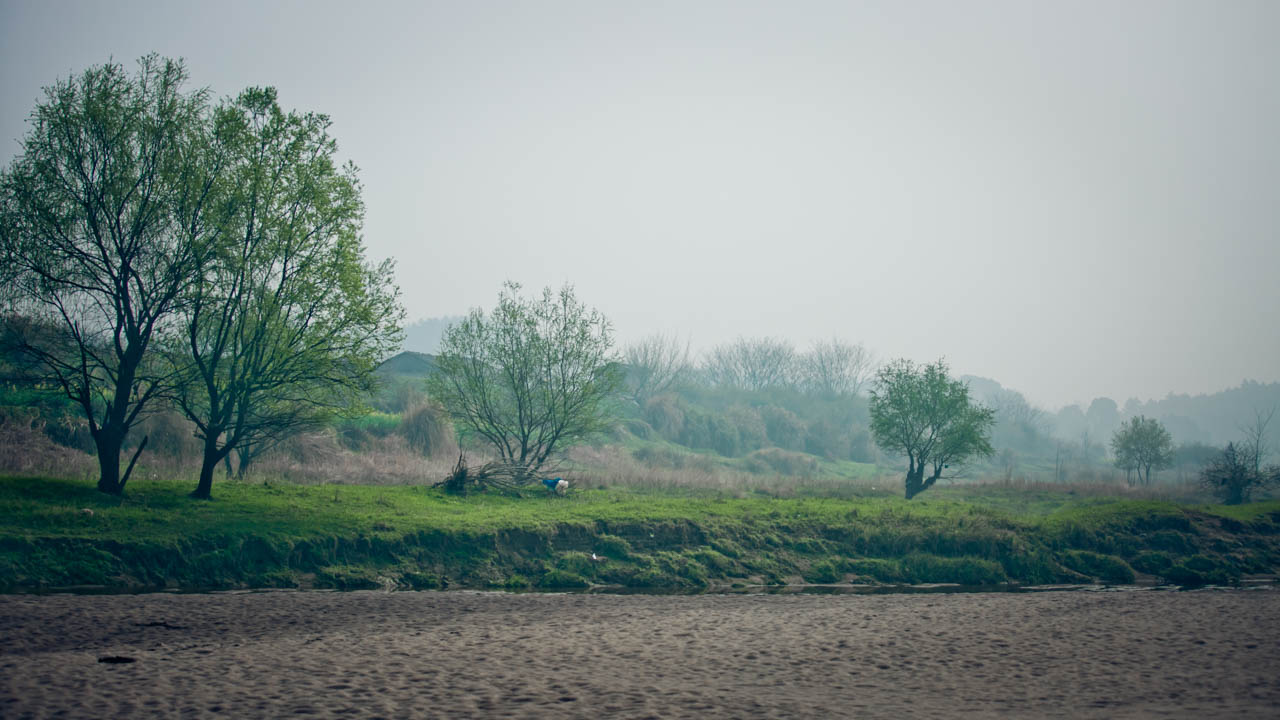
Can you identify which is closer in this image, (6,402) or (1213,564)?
(1213,564)

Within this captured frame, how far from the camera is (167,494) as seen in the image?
21.3 m

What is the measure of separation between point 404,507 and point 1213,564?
82.4ft

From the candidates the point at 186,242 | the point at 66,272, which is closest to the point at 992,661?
the point at 186,242

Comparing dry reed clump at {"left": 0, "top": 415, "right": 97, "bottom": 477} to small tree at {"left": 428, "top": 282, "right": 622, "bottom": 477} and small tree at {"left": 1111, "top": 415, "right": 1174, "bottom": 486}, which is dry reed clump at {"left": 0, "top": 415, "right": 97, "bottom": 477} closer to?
small tree at {"left": 428, "top": 282, "right": 622, "bottom": 477}

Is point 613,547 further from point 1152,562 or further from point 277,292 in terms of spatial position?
point 1152,562

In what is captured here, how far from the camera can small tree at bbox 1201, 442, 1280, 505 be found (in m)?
43.2

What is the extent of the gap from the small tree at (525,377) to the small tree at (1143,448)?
53.0 m

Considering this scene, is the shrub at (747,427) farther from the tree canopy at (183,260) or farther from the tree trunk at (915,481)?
the tree canopy at (183,260)

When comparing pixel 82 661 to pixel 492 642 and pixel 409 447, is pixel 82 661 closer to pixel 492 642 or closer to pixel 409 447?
pixel 492 642

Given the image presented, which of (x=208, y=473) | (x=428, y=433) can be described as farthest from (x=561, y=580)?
(x=428, y=433)

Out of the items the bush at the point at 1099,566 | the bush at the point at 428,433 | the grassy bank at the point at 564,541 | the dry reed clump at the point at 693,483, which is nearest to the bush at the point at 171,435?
the bush at the point at 428,433

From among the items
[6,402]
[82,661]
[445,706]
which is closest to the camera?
[445,706]

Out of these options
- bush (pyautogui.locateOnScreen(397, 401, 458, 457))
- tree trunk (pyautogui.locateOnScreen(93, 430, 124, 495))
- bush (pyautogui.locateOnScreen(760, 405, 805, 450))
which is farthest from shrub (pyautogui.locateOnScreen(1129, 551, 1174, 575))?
bush (pyautogui.locateOnScreen(760, 405, 805, 450))

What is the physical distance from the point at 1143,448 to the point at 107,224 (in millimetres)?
73750
